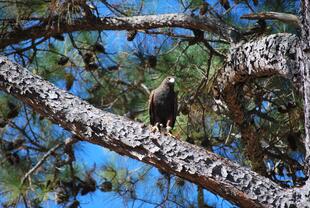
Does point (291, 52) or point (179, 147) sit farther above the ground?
point (291, 52)

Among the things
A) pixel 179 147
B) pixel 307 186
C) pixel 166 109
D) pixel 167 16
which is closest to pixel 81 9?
pixel 167 16

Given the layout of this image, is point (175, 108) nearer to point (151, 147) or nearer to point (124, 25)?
point (124, 25)

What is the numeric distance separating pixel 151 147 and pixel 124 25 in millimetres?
1269

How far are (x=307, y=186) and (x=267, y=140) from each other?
141cm

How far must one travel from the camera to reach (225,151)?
3.18 m

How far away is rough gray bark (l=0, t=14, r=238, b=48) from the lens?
2.73 meters

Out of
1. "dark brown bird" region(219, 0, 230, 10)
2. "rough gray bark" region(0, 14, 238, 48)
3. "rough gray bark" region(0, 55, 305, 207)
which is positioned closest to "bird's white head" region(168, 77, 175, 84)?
"rough gray bark" region(0, 14, 238, 48)

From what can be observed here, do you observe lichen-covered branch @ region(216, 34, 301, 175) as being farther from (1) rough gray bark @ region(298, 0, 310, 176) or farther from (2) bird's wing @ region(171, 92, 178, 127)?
(2) bird's wing @ region(171, 92, 178, 127)

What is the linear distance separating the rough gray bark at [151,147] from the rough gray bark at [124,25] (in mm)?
942

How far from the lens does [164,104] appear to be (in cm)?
316

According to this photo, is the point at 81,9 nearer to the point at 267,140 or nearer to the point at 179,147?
the point at 267,140

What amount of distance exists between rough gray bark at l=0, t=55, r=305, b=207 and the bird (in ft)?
4.03

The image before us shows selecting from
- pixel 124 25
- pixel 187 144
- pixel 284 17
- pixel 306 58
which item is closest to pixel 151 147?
pixel 187 144

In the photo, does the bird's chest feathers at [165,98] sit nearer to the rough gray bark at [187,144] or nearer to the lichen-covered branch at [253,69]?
the lichen-covered branch at [253,69]
